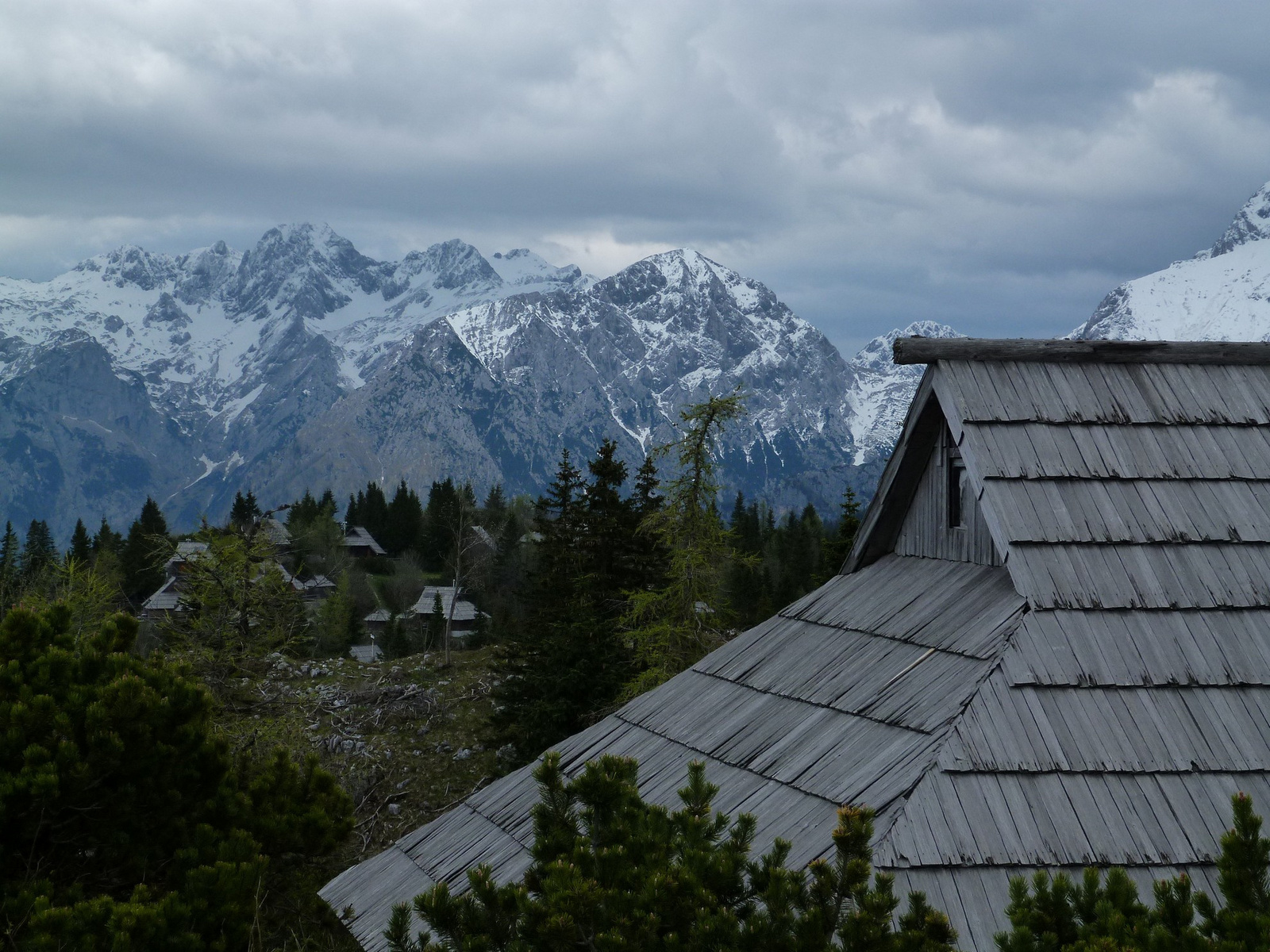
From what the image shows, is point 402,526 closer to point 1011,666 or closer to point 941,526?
point 941,526

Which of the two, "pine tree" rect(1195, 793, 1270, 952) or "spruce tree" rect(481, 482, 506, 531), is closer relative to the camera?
"pine tree" rect(1195, 793, 1270, 952)

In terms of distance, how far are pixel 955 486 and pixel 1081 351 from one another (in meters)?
1.57

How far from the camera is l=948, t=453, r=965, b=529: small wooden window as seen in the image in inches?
364

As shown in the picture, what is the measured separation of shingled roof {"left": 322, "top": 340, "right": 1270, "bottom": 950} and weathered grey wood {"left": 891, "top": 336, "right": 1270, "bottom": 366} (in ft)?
0.09

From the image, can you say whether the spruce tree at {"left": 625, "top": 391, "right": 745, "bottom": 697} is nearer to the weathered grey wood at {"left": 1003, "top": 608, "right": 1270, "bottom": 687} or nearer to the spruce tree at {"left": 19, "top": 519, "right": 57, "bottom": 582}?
the weathered grey wood at {"left": 1003, "top": 608, "right": 1270, "bottom": 687}

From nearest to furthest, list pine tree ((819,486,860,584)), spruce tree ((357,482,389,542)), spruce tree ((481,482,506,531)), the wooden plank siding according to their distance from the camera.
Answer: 1. the wooden plank siding
2. pine tree ((819,486,860,584))
3. spruce tree ((481,482,506,531))
4. spruce tree ((357,482,389,542))

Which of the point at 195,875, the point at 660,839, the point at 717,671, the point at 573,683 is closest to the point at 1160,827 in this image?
the point at 660,839

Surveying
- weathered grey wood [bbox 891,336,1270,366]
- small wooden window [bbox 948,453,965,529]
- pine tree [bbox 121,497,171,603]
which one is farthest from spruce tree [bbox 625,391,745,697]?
pine tree [bbox 121,497,171,603]

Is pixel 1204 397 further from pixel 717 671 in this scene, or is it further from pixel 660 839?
pixel 660 839

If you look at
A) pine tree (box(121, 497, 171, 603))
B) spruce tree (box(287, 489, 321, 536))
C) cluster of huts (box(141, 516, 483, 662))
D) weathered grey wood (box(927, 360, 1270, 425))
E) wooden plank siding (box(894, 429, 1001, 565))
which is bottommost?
cluster of huts (box(141, 516, 483, 662))

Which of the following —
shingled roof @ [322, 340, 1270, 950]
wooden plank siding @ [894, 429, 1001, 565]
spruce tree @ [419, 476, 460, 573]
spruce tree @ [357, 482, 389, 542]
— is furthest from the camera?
spruce tree @ [357, 482, 389, 542]

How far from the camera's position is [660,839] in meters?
4.83

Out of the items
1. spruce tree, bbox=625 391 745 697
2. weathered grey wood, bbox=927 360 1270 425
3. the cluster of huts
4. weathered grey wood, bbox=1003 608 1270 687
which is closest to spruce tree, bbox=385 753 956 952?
weathered grey wood, bbox=1003 608 1270 687

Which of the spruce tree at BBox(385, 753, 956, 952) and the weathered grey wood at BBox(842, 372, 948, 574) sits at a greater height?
the weathered grey wood at BBox(842, 372, 948, 574)
